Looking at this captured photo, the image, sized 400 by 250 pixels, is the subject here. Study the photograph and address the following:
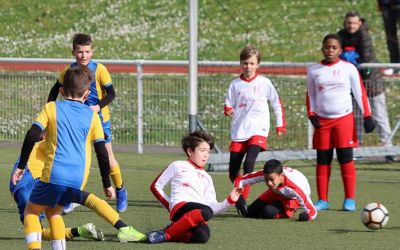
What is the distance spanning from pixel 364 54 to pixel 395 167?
156 cm

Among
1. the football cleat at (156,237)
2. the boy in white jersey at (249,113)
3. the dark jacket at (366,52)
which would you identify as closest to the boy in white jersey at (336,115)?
the boy in white jersey at (249,113)

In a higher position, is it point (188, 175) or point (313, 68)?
point (313, 68)

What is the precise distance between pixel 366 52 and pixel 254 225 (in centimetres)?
586

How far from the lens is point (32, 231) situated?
7621mm

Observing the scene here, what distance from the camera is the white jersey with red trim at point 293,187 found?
989cm

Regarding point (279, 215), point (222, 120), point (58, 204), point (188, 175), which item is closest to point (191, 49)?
point (222, 120)

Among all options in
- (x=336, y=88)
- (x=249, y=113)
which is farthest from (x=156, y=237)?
(x=336, y=88)

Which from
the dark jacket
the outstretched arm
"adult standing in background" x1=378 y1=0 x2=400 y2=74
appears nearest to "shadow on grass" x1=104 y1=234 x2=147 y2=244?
the outstretched arm

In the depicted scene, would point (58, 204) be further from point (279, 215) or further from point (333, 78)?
point (333, 78)

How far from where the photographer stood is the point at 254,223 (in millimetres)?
9922

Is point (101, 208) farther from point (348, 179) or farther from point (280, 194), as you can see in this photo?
point (348, 179)

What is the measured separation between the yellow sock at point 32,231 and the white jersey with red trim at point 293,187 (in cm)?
262

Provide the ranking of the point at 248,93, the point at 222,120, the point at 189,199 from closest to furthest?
the point at 189,199 → the point at 248,93 → the point at 222,120

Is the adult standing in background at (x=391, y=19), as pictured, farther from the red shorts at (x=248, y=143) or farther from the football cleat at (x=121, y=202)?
the football cleat at (x=121, y=202)
